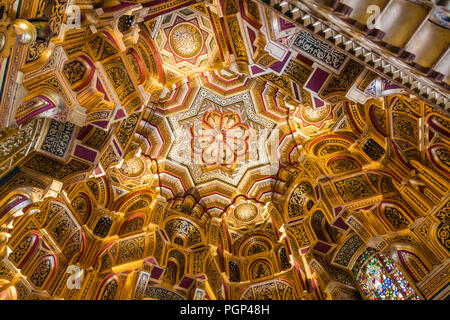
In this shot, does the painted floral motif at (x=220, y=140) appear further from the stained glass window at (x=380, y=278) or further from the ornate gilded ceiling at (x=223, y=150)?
the stained glass window at (x=380, y=278)

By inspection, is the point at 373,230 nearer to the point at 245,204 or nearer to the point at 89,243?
the point at 245,204

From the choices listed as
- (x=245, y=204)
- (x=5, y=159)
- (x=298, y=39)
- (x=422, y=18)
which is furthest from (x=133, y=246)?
(x=422, y=18)

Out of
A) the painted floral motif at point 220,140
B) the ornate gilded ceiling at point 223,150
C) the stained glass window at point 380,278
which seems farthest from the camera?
the painted floral motif at point 220,140

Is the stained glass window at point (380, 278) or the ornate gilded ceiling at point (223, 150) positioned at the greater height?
the ornate gilded ceiling at point (223, 150)

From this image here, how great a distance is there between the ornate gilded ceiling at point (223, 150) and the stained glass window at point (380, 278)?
0.19ft

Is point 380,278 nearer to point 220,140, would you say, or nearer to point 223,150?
point 223,150

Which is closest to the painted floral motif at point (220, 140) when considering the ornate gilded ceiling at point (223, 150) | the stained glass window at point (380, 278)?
the ornate gilded ceiling at point (223, 150)

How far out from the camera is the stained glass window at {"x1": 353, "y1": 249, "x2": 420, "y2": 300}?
25.4 ft

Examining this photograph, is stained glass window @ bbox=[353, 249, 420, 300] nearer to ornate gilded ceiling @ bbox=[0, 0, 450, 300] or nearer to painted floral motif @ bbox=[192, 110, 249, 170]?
ornate gilded ceiling @ bbox=[0, 0, 450, 300]

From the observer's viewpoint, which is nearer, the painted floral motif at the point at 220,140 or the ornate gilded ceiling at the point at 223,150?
the ornate gilded ceiling at the point at 223,150

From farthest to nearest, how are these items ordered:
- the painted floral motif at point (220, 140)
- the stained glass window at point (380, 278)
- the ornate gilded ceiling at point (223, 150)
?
the painted floral motif at point (220, 140), the stained glass window at point (380, 278), the ornate gilded ceiling at point (223, 150)

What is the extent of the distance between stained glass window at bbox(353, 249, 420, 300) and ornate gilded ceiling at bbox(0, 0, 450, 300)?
0.06m

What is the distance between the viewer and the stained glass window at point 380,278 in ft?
25.4

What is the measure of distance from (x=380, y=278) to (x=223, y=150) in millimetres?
6211
